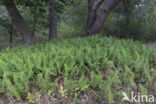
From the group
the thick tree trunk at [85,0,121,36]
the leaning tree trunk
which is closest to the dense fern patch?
the thick tree trunk at [85,0,121,36]

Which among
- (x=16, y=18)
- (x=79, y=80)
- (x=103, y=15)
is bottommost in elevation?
(x=79, y=80)

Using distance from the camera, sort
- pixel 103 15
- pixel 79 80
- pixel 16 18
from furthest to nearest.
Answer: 1. pixel 103 15
2. pixel 16 18
3. pixel 79 80

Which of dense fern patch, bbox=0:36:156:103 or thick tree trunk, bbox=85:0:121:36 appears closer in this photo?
dense fern patch, bbox=0:36:156:103

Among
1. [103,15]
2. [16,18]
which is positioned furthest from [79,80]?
[16,18]

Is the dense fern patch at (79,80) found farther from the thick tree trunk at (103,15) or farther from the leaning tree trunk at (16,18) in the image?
the leaning tree trunk at (16,18)

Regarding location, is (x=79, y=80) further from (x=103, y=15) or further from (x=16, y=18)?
(x=16, y=18)

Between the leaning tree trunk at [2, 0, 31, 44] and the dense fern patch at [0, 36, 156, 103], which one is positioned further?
the leaning tree trunk at [2, 0, 31, 44]

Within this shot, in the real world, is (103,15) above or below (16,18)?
above

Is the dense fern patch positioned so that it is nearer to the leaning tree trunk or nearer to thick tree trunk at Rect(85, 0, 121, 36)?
thick tree trunk at Rect(85, 0, 121, 36)

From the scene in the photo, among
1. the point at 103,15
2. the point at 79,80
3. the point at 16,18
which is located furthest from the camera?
the point at 103,15

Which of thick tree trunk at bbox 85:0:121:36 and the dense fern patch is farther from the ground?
thick tree trunk at bbox 85:0:121:36

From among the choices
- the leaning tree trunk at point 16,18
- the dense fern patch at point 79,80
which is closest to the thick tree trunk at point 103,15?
the leaning tree trunk at point 16,18

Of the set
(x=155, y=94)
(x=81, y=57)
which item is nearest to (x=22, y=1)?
(x=81, y=57)

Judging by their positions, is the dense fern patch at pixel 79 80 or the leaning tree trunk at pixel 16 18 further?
the leaning tree trunk at pixel 16 18
